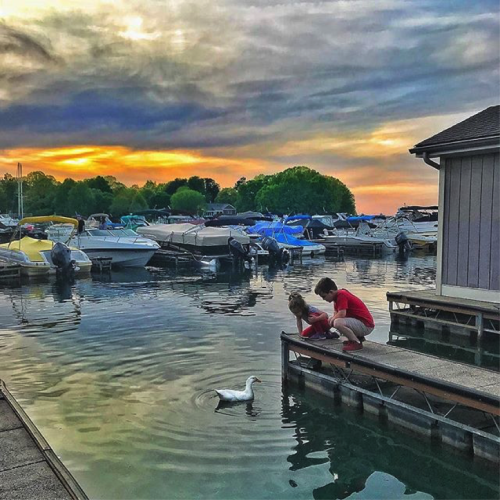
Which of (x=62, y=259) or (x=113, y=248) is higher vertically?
(x=113, y=248)

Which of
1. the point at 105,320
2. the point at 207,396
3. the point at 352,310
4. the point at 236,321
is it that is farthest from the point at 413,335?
the point at 105,320

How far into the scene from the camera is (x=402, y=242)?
39.2m

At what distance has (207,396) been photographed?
28.6 feet

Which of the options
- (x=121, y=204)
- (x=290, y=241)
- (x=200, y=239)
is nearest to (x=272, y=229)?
(x=290, y=241)

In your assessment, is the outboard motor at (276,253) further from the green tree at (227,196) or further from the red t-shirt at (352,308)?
the green tree at (227,196)

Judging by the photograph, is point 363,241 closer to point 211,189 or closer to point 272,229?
point 272,229

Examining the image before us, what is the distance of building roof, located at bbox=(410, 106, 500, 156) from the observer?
11922 millimetres

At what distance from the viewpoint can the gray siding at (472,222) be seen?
1239 centimetres

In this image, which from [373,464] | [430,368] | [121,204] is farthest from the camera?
[121,204]

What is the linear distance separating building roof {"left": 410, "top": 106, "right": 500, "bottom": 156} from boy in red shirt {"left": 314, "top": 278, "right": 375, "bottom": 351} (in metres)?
5.49

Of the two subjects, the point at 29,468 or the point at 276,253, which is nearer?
the point at 29,468

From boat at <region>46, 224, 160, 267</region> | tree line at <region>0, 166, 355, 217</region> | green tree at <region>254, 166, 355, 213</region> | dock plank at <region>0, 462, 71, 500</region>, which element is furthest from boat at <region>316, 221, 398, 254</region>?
green tree at <region>254, 166, 355, 213</region>

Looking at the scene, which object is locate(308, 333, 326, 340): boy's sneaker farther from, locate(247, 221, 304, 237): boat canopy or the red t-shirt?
locate(247, 221, 304, 237): boat canopy

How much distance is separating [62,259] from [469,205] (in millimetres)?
17690
